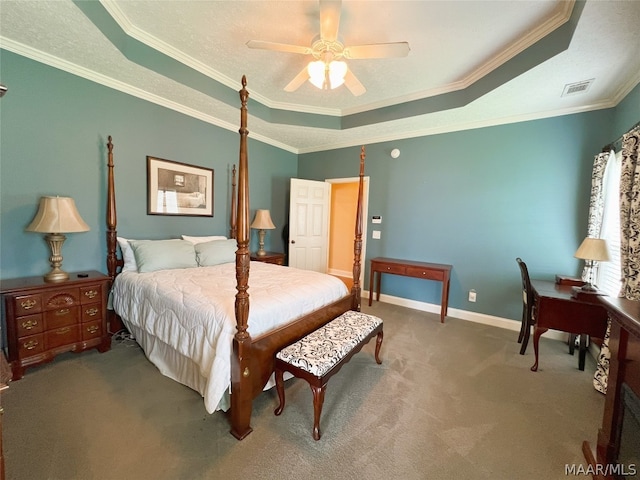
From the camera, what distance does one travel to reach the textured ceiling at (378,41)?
6.27 feet

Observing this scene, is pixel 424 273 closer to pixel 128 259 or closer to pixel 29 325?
pixel 128 259

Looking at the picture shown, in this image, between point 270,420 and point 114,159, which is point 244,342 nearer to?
point 270,420

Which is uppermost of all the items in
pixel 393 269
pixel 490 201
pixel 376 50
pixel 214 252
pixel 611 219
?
pixel 376 50

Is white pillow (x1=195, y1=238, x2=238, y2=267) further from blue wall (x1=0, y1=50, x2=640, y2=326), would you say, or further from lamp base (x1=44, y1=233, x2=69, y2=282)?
lamp base (x1=44, y1=233, x2=69, y2=282)

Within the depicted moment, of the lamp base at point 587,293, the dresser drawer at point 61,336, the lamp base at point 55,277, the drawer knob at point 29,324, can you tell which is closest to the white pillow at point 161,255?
the lamp base at point 55,277

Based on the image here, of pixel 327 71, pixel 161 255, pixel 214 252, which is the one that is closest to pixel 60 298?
pixel 161 255

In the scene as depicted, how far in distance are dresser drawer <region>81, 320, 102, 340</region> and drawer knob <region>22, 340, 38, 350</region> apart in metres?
0.29

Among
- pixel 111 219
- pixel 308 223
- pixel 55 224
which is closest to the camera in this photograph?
pixel 55 224

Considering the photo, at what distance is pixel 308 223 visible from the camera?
4688 millimetres

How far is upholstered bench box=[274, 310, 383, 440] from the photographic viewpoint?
160 centimetres

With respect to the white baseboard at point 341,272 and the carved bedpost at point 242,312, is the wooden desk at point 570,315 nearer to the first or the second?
the carved bedpost at point 242,312

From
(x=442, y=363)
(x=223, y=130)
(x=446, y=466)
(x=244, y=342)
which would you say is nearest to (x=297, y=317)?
(x=244, y=342)

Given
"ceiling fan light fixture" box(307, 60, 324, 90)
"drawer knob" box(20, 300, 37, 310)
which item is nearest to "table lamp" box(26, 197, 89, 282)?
"drawer knob" box(20, 300, 37, 310)

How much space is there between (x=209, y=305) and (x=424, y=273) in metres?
2.83
